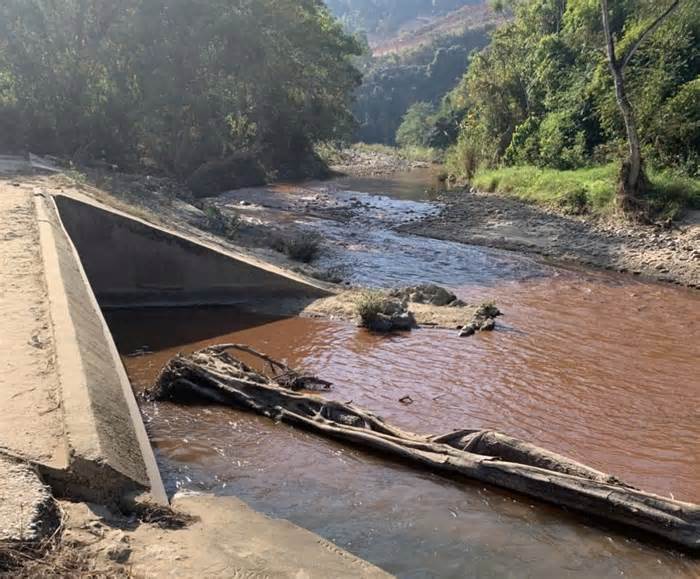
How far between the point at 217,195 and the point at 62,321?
79.7 feet

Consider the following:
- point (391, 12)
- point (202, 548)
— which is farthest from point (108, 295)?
point (391, 12)

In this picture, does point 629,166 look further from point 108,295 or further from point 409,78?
point 409,78

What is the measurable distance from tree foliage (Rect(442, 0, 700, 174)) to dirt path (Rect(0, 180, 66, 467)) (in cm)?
1774

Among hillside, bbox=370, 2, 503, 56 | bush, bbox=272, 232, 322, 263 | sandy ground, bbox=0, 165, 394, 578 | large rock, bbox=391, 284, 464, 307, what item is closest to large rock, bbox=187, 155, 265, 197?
bush, bbox=272, 232, 322, 263

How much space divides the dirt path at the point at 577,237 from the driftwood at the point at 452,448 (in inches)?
424

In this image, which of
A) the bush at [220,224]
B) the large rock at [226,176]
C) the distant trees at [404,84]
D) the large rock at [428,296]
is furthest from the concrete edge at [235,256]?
the distant trees at [404,84]

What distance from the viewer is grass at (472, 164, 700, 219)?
1841 cm

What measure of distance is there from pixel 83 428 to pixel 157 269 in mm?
8465

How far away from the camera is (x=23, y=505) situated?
382 cm

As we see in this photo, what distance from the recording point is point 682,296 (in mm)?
14258

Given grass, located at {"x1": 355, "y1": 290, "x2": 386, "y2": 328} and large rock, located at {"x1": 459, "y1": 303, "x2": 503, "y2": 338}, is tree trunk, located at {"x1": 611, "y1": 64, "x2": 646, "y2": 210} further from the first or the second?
grass, located at {"x1": 355, "y1": 290, "x2": 386, "y2": 328}

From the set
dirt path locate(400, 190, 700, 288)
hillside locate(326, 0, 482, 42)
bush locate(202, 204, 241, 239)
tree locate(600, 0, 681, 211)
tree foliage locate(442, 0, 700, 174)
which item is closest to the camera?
dirt path locate(400, 190, 700, 288)

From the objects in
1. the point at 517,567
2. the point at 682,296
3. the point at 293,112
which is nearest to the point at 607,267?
the point at 682,296

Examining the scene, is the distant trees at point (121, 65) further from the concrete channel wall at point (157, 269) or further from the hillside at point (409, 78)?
the hillside at point (409, 78)
